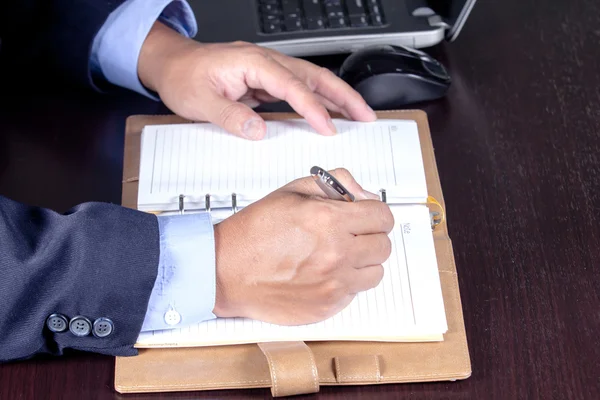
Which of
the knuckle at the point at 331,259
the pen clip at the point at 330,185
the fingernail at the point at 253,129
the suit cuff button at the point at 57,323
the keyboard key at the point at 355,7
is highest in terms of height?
the keyboard key at the point at 355,7

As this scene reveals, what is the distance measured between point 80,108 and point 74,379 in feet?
1.47

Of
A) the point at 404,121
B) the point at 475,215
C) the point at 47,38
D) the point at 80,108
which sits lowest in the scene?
the point at 475,215

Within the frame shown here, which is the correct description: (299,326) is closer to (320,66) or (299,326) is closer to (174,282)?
(174,282)

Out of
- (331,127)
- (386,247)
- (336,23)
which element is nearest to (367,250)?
(386,247)

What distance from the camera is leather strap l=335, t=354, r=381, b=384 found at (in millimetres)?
794

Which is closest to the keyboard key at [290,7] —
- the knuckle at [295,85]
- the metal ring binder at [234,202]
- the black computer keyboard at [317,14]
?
the black computer keyboard at [317,14]

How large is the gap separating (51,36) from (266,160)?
1.38ft

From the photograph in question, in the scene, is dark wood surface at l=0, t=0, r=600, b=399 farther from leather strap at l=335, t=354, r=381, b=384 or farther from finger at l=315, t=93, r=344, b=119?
finger at l=315, t=93, r=344, b=119

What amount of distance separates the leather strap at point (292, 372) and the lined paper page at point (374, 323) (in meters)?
0.03

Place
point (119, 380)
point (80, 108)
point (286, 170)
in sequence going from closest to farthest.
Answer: point (119, 380) → point (286, 170) → point (80, 108)

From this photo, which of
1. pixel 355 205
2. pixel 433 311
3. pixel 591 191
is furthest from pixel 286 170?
pixel 591 191

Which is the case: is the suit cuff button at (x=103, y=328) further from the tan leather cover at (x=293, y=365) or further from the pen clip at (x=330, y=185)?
the pen clip at (x=330, y=185)

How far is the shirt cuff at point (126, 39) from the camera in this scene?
1.12 meters

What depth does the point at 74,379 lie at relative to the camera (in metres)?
0.81
